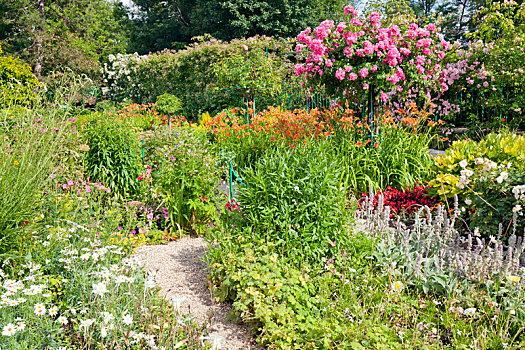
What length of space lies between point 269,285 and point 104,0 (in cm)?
3644

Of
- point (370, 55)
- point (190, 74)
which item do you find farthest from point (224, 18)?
point (370, 55)

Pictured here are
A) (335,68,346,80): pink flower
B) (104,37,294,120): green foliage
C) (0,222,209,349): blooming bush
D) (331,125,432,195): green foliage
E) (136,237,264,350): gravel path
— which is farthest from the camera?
(104,37,294,120): green foliage

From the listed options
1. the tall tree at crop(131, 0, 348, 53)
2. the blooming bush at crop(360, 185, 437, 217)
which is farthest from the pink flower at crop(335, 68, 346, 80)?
the tall tree at crop(131, 0, 348, 53)

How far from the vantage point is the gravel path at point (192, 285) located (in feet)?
8.80

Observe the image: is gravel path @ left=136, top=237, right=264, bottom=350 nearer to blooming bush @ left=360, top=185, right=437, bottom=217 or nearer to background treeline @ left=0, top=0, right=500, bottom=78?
blooming bush @ left=360, top=185, right=437, bottom=217

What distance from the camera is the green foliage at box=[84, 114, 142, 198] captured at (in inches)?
181

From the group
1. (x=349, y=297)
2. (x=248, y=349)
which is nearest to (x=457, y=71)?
(x=349, y=297)

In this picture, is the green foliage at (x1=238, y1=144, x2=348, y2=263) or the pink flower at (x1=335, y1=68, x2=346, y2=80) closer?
the green foliage at (x1=238, y1=144, x2=348, y2=263)

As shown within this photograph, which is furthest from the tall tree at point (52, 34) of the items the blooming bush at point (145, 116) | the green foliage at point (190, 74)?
the blooming bush at point (145, 116)

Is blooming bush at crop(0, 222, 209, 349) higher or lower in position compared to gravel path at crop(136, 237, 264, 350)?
higher

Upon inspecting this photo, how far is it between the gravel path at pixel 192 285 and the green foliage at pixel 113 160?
0.96 meters

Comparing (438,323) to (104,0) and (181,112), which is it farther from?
(104,0)

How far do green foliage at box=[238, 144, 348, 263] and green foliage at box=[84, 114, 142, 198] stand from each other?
6.08ft

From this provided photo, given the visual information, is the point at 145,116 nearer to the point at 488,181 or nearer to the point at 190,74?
the point at 190,74
